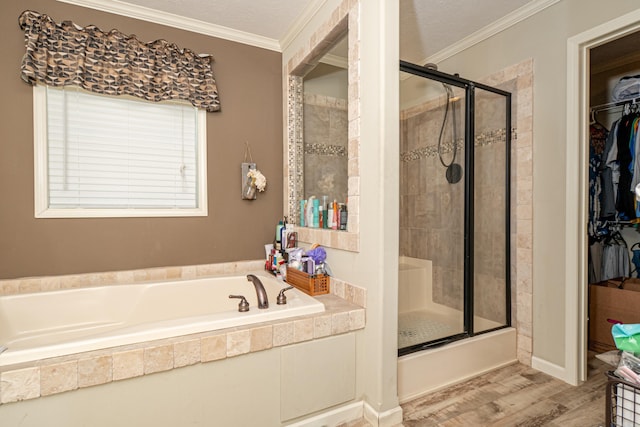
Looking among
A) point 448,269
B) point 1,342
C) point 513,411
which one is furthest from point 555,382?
point 1,342

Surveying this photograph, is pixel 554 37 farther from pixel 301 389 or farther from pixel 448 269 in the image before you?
pixel 301 389

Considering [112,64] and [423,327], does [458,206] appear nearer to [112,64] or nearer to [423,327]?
[423,327]

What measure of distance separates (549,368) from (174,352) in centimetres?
236

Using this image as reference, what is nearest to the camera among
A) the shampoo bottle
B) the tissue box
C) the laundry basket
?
the laundry basket

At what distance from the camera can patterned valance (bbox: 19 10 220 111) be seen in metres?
2.08

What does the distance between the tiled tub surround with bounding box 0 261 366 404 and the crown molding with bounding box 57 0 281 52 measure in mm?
2006

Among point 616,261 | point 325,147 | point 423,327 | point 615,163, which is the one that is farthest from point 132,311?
point 616,261

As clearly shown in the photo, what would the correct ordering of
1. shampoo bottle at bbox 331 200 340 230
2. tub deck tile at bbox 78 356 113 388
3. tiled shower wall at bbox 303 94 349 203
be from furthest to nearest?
tiled shower wall at bbox 303 94 349 203, shampoo bottle at bbox 331 200 340 230, tub deck tile at bbox 78 356 113 388

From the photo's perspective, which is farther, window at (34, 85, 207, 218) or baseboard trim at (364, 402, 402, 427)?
window at (34, 85, 207, 218)

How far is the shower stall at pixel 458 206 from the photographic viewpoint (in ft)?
7.68

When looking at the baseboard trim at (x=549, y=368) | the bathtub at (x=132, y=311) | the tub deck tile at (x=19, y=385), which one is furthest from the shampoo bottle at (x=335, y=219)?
the baseboard trim at (x=549, y=368)

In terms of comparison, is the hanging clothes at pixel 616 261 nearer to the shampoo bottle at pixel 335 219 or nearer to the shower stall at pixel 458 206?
the shower stall at pixel 458 206

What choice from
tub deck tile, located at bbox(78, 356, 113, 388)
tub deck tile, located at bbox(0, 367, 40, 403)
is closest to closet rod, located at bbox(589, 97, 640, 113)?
tub deck tile, located at bbox(78, 356, 113, 388)

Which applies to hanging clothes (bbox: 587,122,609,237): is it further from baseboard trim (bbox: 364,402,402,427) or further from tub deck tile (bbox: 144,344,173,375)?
tub deck tile (bbox: 144,344,173,375)
